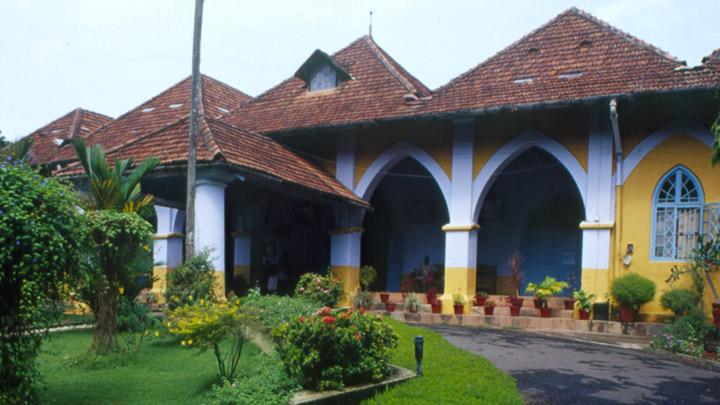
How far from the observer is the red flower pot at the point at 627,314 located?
11641mm

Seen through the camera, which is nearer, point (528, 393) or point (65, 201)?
point (65, 201)

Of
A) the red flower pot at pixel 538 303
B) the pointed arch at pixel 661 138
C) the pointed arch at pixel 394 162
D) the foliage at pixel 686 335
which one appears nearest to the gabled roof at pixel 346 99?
the pointed arch at pixel 394 162

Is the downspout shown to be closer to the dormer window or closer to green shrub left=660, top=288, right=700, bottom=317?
green shrub left=660, top=288, right=700, bottom=317

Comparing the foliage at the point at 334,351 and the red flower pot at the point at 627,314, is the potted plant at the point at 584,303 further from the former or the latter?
the foliage at the point at 334,351

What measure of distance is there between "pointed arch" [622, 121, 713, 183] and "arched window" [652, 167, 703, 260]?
0.62 m

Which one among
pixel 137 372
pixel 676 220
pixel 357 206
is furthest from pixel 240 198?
pixel 676 220

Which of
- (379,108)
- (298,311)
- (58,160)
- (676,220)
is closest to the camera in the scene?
(298,311)

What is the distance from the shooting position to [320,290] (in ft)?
39.7

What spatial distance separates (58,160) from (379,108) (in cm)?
950

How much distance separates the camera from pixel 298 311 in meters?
8.45

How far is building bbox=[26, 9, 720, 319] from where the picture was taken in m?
12.0

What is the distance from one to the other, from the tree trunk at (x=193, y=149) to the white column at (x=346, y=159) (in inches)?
199

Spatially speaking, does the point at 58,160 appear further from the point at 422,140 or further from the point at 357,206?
the point at 422,140

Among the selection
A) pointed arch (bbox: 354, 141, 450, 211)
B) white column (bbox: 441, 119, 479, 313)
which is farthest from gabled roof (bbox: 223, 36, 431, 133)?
white column (bbox: 441, 119, 479, 313)
